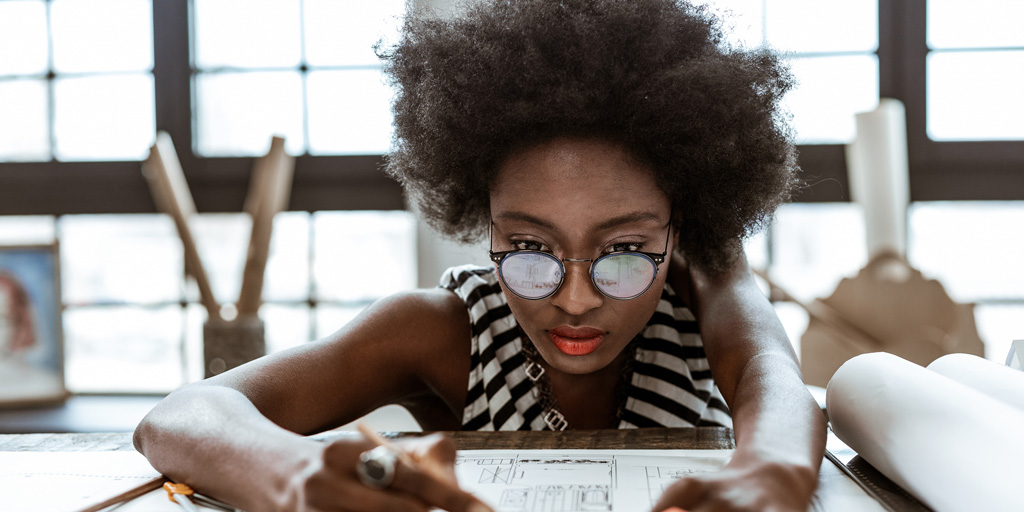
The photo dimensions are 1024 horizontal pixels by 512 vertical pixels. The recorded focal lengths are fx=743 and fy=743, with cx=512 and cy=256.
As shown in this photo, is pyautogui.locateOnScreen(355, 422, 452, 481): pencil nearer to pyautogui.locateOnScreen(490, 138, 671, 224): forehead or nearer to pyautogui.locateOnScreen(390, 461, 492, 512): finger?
pyautogui.locateOnScreen(390, 461, 492, 512): finger

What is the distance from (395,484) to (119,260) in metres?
2.30

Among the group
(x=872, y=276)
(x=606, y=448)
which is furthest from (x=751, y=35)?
(x=872, y=276)

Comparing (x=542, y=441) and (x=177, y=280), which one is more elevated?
(x=177, y=280)

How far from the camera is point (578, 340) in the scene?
40.8 inches

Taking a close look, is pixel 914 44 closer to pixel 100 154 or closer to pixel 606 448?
pixel 606 448

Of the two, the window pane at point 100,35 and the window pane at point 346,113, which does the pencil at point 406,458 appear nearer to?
the window pane at point 346,113

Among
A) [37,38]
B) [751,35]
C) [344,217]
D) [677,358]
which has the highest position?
[37,38]

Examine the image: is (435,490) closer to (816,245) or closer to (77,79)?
(816,245)

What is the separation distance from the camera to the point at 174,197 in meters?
1.98

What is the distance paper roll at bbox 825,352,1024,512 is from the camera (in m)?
0.62

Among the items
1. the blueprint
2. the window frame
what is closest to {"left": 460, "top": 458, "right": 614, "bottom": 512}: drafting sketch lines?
the blueprint

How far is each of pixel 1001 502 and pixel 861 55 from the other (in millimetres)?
1924

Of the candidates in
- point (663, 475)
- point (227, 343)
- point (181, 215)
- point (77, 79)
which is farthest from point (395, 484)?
point (77, 79)

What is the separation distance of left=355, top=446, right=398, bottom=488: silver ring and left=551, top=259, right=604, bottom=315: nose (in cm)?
47
